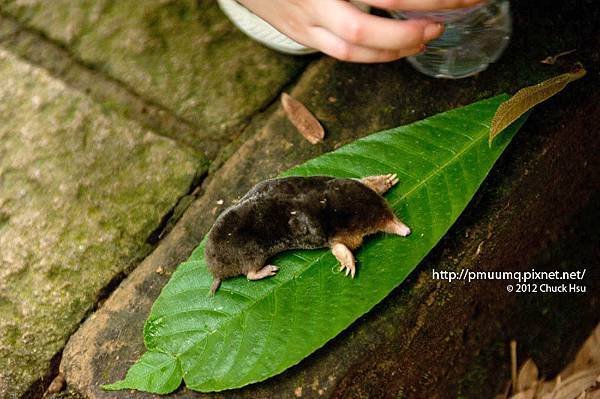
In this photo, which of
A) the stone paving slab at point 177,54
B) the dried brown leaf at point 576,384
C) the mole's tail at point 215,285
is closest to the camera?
the mole's tail at point 215,285

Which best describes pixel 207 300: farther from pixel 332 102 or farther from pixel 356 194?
pixel 332 102

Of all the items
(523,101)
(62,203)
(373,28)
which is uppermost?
(373,28)

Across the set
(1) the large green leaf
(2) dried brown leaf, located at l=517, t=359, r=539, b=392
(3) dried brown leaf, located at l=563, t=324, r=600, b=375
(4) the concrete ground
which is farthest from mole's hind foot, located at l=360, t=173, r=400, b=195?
(3) dried brown leaf, located at l=563, t=324, r=600, b=375

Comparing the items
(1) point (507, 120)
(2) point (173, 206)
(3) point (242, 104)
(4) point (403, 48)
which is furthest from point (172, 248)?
(1) point (507, 120)

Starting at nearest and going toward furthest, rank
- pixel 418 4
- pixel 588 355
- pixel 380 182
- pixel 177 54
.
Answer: pixel 418 4, pixel 380 182, pixel 177 54, pixel 588 355

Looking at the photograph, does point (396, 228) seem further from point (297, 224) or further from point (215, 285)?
point (215, 285)

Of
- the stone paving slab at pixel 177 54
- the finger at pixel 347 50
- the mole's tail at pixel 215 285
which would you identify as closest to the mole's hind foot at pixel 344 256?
the mole's tail at pixel 215 285

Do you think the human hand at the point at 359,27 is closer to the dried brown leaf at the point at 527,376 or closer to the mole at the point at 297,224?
the mole at the point at 297,224

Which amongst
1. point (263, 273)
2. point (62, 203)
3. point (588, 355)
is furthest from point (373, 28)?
point (588, 355)
